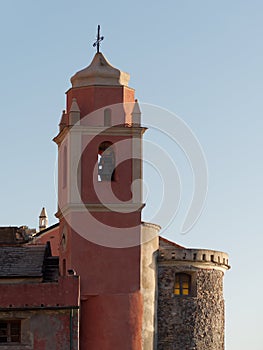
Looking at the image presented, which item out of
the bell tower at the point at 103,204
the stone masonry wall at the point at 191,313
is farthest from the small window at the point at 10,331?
the stone masonry wall at the point at 191,313

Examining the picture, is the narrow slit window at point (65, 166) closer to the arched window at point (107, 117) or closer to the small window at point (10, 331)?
the arched window at point (107, 117)

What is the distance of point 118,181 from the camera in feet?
158

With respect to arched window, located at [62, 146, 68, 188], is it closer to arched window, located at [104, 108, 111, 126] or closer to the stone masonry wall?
arched window, located at [104, 108, 111, 126]

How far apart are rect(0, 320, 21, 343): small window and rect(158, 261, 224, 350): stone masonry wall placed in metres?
7.97

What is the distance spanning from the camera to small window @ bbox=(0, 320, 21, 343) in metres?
44.9

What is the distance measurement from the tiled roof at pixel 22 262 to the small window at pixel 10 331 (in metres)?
2.04

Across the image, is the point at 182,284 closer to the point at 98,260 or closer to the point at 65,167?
the point at 98,260

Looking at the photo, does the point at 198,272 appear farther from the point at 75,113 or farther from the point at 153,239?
the point at 75,113

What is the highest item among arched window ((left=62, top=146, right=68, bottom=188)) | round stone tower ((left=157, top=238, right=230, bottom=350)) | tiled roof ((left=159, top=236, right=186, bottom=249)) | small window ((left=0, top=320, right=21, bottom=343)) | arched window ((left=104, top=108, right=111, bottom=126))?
arched window ((left=104, top=108, right=111, bottom=126))

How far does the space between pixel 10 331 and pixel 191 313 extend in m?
9.72

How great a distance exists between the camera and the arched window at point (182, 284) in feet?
169

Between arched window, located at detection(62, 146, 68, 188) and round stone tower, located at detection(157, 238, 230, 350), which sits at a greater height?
arched window, located at detection(62, 146, 68, 188)

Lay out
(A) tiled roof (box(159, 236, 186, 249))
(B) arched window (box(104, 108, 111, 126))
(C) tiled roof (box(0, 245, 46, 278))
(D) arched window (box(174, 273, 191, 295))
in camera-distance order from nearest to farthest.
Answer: (C) tiled roof (box(0, 245, 46, 278)) < (B) arched window (box(104, 108, 111, 126)) < (D) arched window (box(174, 273, 191, 295)) < (A) tiled roof (box(159, 236, 186, 249))

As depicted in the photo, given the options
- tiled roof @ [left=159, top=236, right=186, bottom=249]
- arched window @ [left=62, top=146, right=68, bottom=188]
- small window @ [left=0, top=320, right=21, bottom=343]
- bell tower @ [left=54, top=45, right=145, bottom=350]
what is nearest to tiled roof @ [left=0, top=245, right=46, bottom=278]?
bell tower @ [left=54, top=45, right=145, bottom=350]
